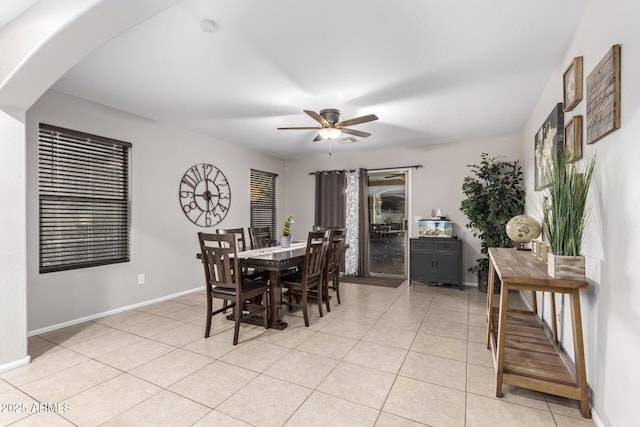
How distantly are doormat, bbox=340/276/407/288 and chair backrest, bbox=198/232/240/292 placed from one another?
299 cm

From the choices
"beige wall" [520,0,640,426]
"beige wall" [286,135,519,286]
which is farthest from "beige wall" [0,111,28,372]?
"beige wall" [286,135,519,286]

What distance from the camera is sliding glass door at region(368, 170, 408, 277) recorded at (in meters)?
5.91

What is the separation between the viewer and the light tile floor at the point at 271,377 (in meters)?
1.84

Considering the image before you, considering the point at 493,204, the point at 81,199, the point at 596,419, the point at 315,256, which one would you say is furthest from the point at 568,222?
the point at 81,199

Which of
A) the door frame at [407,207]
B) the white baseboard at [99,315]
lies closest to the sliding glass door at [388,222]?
the door frame at [407,207]

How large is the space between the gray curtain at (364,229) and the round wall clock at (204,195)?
2.52 meters

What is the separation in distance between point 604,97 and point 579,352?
142 cm

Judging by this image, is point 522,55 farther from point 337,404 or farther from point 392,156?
point 392,156

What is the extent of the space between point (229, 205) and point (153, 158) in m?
1.50

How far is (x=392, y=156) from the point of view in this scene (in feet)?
19.4

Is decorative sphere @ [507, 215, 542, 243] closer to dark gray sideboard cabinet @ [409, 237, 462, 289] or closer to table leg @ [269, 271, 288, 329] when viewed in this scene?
table leg @ [269, 271, 288, 329]

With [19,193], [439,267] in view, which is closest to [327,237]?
[439,267]

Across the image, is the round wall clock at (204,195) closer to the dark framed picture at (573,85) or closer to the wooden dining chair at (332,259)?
the wooden dining chair at (332,259)

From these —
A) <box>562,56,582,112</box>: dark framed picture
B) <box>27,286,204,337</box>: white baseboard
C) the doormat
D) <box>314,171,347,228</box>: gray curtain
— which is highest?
<box>562,56,582,112</box>: dark framed picture
